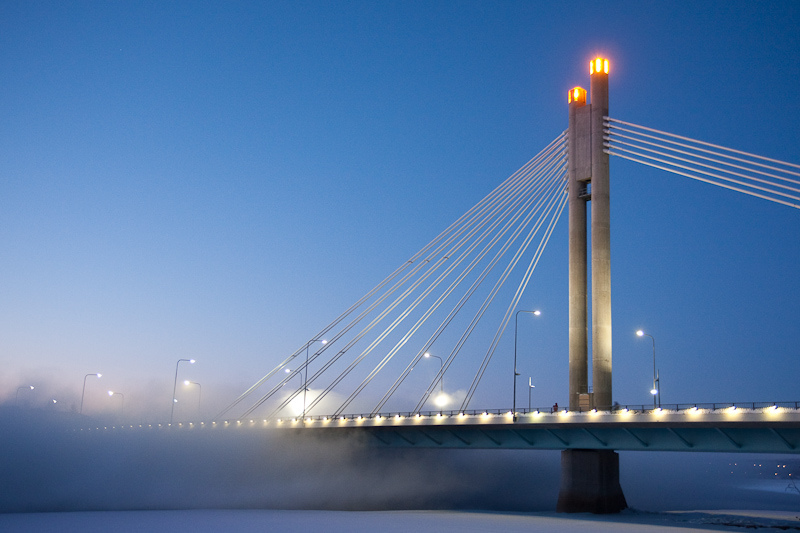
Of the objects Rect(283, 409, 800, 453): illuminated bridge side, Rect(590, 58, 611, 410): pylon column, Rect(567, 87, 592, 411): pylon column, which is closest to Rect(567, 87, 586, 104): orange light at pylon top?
Rect(567, 87, 592, 411): pylon column

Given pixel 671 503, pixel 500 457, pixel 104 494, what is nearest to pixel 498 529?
pixel 104 494

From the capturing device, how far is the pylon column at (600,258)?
160 ft

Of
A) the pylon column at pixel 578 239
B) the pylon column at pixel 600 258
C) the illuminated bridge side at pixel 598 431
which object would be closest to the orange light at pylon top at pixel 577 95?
the pylon column at pixel 578 239

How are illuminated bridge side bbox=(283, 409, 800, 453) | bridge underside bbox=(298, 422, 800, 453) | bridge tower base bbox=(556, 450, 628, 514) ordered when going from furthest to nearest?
bridge tower base bbox=(556, 450, 628, 514)
bridge underside bbox=(298, 422, 800, 453)
illuminated bridge side bbox=(283, 409, 800, 453)

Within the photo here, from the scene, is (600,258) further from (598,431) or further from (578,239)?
(598,431)

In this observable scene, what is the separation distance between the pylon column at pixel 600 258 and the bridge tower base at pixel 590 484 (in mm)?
3809

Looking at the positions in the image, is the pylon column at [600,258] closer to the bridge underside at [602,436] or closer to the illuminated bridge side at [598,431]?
the bridge underside at [602,436]

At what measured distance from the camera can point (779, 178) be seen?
3962 cm

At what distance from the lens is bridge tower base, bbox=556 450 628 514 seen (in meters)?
48.0

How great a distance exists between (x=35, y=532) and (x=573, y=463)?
108ft

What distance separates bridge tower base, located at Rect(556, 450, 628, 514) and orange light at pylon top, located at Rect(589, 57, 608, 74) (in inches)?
1111

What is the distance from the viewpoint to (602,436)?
44.8 m

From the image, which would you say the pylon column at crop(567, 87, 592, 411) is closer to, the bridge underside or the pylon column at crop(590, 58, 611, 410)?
the pylon column at crop(590, 58, 611, 410)

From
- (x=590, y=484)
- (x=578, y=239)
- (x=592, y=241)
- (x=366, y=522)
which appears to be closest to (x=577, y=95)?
(x=578, y=239)
